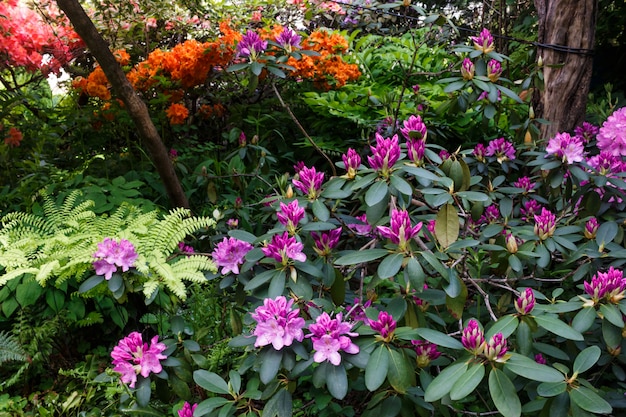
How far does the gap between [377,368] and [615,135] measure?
147cm

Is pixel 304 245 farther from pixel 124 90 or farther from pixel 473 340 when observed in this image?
pixel 124 90

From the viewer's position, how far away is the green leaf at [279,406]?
1196mm

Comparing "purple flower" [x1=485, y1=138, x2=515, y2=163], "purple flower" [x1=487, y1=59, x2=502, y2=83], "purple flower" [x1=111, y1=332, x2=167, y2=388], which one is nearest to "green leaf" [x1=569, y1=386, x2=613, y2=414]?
"purple flower" [x1=111, y1=332, x2=167, y2=388]

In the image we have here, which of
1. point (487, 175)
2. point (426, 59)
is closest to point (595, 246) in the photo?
point (487, 175)

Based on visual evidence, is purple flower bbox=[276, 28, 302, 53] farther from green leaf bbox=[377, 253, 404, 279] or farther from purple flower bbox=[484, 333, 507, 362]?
purple flower bbox=[484, 333, 507, 362]

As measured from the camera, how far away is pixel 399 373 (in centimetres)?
111

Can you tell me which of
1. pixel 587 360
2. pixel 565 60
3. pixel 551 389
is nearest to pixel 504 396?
pixel 551 389

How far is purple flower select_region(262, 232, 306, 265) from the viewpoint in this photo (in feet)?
4.14

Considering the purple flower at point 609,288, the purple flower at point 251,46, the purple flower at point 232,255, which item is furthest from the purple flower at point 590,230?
the purple flower at point 251,46

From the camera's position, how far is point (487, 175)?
2.20 m

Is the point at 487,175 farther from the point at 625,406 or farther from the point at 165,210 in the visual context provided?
the point at 165,210

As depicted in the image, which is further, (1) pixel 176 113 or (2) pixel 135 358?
(1) pixel 176 113

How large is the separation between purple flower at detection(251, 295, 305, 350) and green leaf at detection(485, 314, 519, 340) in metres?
0.43

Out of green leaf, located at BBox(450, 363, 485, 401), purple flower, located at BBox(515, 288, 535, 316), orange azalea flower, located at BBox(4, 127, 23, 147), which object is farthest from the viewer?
orange azalea flower, located at BBox(4, 127, 23, 147)
